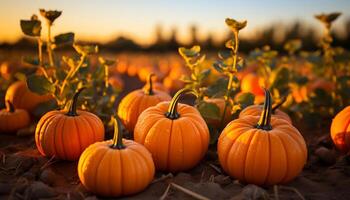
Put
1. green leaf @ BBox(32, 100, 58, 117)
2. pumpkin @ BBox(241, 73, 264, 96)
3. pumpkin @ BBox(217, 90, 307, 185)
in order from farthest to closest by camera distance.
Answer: pumpkin @ BBox(241, 73, 264, 96) → green leaf @ BBox(32, 100, 58, 117) → pumpkin @ BBox(217, 90, 307, 185)

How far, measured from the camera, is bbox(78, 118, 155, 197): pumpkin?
313 centimetres

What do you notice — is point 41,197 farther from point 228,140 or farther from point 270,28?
point 270,28

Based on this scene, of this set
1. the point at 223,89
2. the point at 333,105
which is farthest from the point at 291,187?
the point at 333,105

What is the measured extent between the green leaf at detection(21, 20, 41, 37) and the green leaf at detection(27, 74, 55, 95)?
1.62 ft

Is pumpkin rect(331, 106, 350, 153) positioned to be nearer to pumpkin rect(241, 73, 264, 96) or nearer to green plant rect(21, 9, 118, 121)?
green plant rect(21, 9, 118, 121)

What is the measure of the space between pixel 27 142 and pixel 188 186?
2481 millimetres

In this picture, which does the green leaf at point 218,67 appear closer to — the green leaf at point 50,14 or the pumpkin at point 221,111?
the pumpkin at point 221,111

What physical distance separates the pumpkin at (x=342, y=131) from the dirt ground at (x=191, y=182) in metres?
0.12

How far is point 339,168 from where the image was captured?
3.96 m

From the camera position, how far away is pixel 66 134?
3.89 metres

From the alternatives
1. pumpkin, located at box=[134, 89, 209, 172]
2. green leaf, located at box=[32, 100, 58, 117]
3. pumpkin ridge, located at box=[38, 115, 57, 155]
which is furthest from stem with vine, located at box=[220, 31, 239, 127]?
green leaf, located at box=[32, 100, 58, 117]

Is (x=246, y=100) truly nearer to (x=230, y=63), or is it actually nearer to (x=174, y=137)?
(x=230, y=63)

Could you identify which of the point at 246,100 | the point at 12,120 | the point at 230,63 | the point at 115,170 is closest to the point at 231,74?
the point at 230,63

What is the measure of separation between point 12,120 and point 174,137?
2.54 meters
